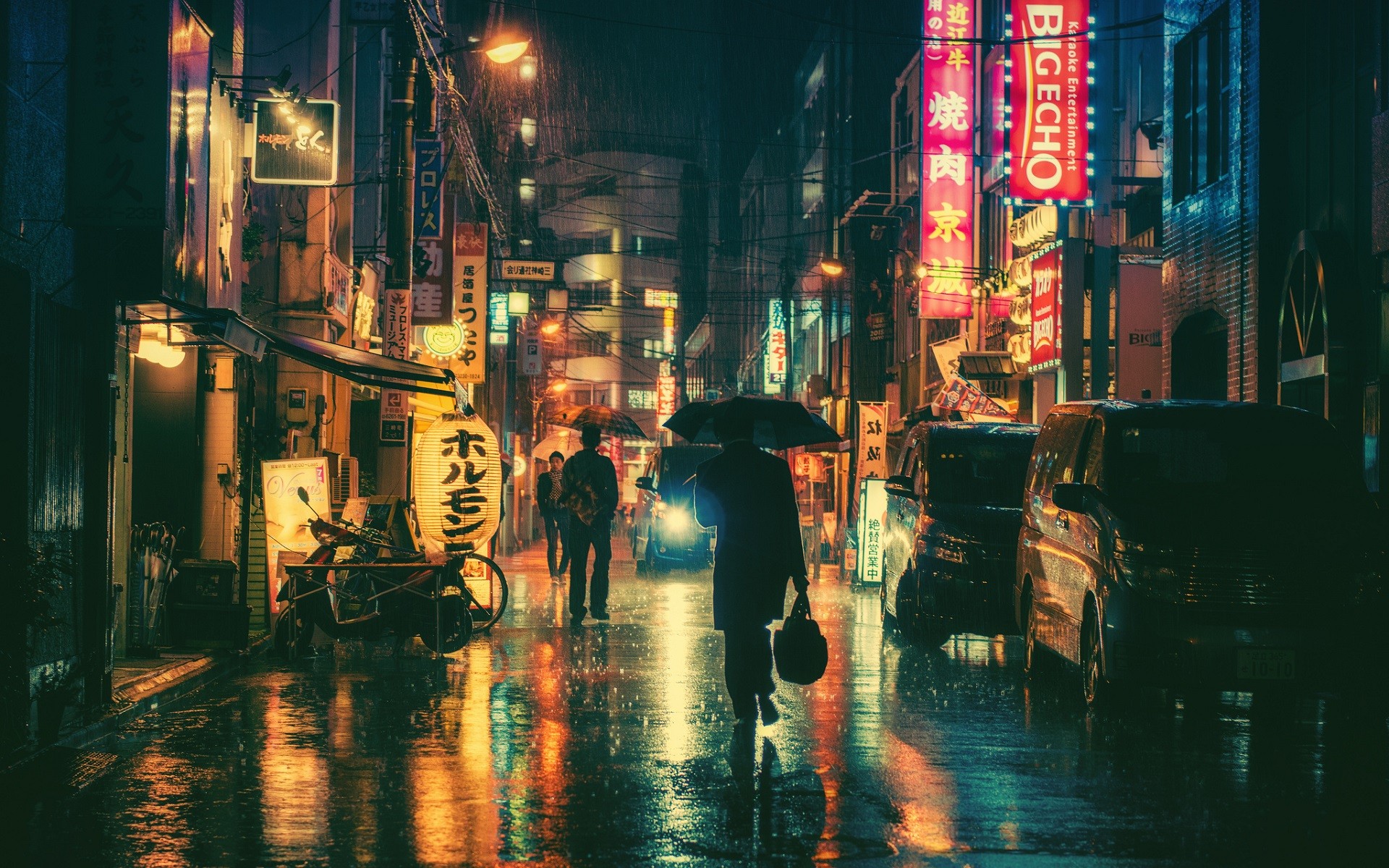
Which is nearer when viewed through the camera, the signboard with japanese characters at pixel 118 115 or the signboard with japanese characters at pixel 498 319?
the signboard with japanese characters at pixel 118 115

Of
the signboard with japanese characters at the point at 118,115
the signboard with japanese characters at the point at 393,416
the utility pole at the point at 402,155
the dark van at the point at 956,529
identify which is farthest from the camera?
the signboard with japanese characters at the point at 393,416

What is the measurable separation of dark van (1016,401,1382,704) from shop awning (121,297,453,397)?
6.47 meters

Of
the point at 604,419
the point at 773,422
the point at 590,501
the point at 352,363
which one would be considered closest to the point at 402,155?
the point at 590,501

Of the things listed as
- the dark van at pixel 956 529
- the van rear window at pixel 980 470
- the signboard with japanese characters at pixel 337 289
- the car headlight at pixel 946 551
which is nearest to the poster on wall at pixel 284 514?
the dark van at pixel 956 529

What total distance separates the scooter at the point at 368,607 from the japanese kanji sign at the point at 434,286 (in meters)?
12.6

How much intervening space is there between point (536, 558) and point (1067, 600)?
25.9 metres

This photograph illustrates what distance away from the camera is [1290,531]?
9.70 meters

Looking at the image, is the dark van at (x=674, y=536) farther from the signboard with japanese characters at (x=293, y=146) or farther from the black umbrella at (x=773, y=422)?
the black umbrella at (x=773, y=422)

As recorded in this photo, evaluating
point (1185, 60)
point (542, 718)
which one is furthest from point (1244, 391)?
point (542, 718)

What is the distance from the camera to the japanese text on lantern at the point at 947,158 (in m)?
29.0

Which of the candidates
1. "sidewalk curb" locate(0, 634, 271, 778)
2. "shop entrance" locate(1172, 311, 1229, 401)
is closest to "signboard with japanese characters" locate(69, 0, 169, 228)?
"sidewalk curb" locate(0, 634, 271, 778)

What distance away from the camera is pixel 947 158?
29.3 meters

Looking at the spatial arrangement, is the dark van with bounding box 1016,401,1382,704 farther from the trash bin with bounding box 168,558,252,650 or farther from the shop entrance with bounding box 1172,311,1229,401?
the shop entrance with bounding box 1172,311,1229,401

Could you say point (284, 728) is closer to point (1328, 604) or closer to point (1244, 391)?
point (1328, 604)
